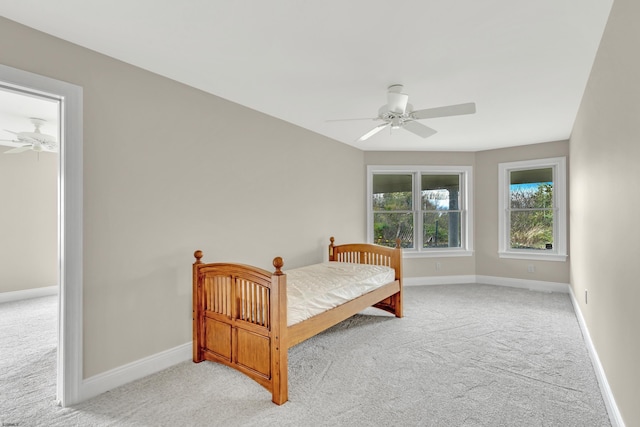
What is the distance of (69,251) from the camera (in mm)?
2129

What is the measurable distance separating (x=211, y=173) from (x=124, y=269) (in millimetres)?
1073

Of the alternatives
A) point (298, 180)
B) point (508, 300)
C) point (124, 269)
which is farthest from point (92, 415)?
point (508, 300)

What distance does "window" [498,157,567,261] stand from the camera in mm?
4988

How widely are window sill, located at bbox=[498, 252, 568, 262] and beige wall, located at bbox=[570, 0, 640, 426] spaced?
2.49 metres

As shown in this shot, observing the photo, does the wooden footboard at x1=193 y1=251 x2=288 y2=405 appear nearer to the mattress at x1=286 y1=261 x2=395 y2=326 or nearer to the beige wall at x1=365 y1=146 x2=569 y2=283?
the mattress at x1=286 y1=261 x2=395 y2=326

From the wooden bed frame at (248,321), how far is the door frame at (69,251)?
0.80m

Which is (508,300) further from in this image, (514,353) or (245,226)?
(245,226)

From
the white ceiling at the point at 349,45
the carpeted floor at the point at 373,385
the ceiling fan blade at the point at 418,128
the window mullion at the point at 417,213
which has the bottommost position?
the carpeted floor at the point at 373,385

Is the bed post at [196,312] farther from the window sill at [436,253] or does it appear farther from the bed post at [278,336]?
the window sill at [436,253]

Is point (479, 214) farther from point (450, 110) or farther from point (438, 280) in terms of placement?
point (450, 110)

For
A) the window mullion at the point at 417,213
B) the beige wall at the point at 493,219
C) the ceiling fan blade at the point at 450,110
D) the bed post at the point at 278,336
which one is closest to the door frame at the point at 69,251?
the bed post at the point at 278,336

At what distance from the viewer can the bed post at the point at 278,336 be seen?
216 centimetres

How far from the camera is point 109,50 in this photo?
2268 millimetres

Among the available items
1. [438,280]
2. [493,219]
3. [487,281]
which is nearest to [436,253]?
[438,280]
